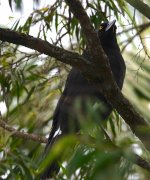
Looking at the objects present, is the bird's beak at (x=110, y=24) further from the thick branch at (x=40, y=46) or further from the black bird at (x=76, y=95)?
the thick branch at (x=40, y=46)

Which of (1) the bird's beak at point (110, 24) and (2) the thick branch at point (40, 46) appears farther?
(1) the bird's beak at point (110, 24)

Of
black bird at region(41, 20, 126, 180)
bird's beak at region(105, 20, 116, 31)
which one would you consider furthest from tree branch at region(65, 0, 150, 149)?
bird's beak at region(105, 20, 116, 31)

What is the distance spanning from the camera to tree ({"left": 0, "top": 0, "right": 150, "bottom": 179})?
4.39 ft

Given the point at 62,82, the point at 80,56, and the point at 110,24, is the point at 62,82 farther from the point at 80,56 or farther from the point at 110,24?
the point at 80,56

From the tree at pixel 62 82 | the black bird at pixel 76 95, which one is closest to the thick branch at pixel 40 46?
the tree at pixel 62 82

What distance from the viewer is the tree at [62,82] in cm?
134

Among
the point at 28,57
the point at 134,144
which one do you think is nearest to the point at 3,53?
the point at 28,57

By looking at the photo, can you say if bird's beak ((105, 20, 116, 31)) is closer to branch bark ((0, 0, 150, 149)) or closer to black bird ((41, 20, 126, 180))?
black bird ((41, 20, 126, 180))

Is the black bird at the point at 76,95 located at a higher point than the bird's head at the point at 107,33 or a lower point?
lower

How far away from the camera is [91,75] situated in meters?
1.91

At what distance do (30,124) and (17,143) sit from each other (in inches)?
14.8

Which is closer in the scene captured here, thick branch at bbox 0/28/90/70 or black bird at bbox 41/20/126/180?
thick branch at bbox 0/28/90/70

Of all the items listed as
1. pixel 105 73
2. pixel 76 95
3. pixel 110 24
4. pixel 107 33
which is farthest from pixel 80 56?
pixel 107 33

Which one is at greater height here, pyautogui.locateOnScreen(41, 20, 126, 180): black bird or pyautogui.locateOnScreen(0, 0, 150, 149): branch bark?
pyautogui.locateOnScreen(0, 0, 150, 149): branch bark
